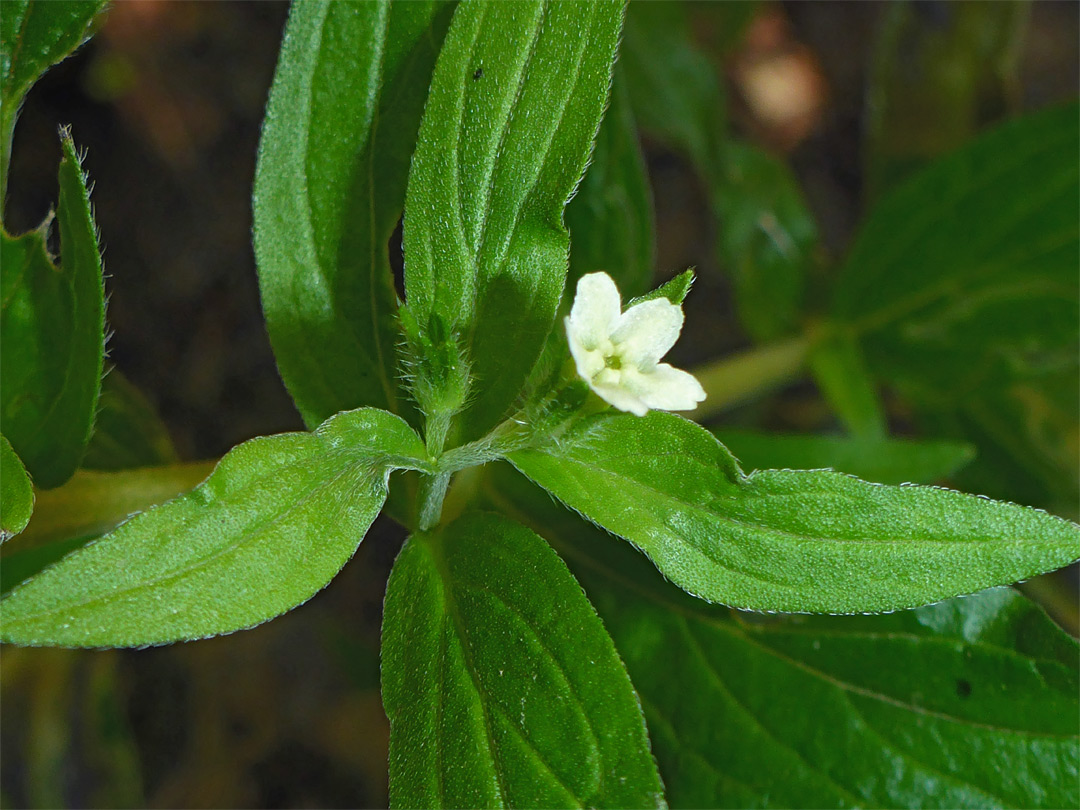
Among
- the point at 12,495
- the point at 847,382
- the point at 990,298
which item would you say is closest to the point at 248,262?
the point at 12,495

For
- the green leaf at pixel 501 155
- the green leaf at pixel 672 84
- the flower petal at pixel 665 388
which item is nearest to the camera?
the flower petal at pixel 665 388

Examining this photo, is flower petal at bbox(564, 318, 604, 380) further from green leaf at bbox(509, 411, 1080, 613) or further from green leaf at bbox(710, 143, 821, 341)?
green leaf at bbox(710, 143, 821, 341)

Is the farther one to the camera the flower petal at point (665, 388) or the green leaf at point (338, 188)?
the green leaf at point (338, 188)

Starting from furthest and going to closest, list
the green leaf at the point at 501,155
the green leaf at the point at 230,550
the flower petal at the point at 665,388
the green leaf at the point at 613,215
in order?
the green leaf at the point at 613,215
the green leaf at the point at 501,155
the flower petal at the point at 665,388
the green leaf at the point at 230,550

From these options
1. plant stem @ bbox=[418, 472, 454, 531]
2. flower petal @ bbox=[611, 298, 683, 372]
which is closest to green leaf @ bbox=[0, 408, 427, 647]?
plant stem @ bbox=[418, 472, 454, 531]

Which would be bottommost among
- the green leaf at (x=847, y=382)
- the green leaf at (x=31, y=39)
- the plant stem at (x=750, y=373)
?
the green leaf at (x=847, y=382)

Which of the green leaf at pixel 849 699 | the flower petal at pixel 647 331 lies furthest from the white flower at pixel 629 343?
the green leaf at pixel 849 699

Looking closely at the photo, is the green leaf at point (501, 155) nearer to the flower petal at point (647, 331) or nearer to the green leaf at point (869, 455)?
the flower petal at point (647, 331)

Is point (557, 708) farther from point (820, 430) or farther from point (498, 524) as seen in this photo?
point (820, 430)

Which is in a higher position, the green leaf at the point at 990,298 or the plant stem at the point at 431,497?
the plant stem at the point at 431,497

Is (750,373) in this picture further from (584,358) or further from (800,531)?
(584,358)
